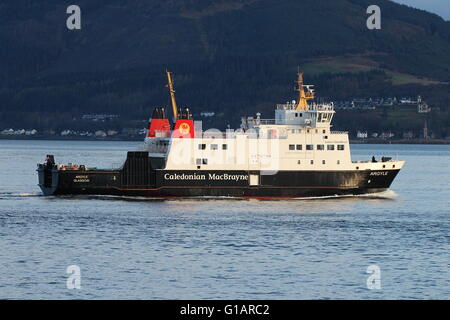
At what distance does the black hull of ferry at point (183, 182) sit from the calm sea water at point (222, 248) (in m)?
0.98

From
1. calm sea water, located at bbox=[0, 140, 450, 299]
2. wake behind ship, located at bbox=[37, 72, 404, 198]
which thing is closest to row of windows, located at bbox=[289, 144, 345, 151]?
wake behind ship, located at bbox=[37, 72, 404, 198]

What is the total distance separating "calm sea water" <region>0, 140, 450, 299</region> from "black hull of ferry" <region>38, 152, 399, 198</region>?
3.22 feet

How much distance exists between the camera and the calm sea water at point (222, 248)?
120 feet

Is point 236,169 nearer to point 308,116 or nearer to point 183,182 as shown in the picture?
point 183,182

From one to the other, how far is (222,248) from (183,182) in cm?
2079

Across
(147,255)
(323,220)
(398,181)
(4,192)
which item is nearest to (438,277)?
(147,255)

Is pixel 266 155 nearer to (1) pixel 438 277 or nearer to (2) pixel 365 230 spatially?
(2) pixel 365 230

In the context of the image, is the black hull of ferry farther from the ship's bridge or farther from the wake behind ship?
the ship's bridge

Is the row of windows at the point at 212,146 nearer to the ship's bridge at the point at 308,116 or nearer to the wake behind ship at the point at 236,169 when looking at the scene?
the wake behind ship at the point at 236,169

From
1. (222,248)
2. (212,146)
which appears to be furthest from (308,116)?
(222,248)

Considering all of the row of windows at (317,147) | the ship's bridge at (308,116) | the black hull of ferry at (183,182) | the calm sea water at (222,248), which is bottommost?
the calm sea water at (222,248)

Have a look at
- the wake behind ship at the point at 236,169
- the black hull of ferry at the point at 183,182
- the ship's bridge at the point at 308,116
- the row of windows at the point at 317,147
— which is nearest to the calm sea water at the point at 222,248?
the black hull of ferry at the point at 183,182
